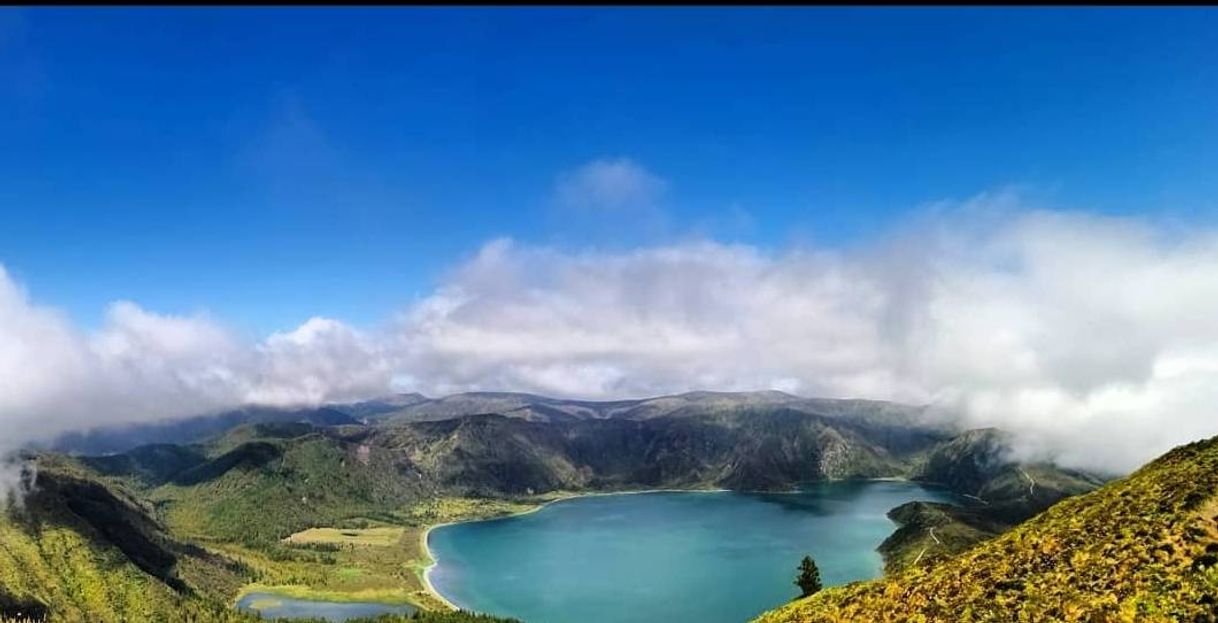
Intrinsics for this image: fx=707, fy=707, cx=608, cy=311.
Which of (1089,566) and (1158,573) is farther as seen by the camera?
(1089,566)

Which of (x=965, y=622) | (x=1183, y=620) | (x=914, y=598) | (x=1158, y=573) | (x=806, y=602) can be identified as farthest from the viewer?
(x=806, y=602)

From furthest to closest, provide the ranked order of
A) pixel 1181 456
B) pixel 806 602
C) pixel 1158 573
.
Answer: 1. pixel 806 602
2. pixel 1181 456
3. pixel 1158 573

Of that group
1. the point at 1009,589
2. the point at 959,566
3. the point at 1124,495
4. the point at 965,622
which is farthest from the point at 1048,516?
the point at 965,622

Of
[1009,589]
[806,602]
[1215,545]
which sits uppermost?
[1215,545]

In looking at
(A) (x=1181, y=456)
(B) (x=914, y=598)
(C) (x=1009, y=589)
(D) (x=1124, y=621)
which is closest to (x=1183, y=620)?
(D) (x=1124, y=621)

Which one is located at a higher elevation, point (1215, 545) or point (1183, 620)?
point (1215, 545)

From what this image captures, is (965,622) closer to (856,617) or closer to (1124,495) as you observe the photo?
(856,617)
